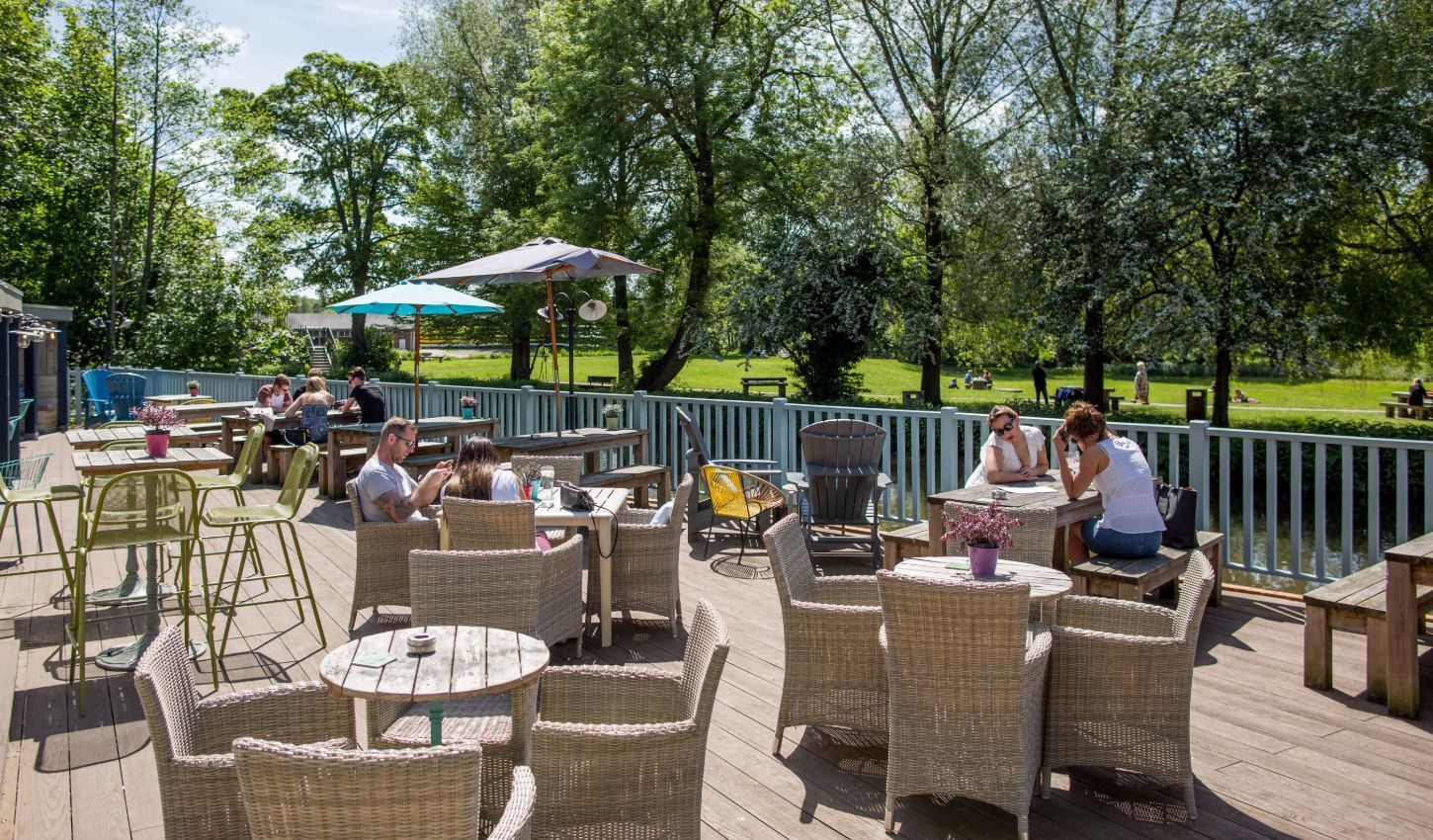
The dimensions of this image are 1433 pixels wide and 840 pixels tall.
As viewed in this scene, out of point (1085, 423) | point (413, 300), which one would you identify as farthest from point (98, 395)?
point (1085, 423)

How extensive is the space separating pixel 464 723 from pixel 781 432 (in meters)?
5.47

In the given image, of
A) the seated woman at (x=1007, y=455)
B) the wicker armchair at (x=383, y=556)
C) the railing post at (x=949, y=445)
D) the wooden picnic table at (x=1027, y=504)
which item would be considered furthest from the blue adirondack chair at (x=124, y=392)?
the wooden picnic table at (x=1027, y=504)

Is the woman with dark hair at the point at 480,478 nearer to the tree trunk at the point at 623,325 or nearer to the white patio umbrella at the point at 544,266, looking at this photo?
the white patio umbrella at the point at 544,266

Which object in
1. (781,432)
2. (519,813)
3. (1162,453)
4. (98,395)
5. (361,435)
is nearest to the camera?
(519,813)

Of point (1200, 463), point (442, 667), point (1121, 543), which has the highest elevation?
point (1200, 463)

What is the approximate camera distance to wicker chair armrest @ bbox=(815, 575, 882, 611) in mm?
3924

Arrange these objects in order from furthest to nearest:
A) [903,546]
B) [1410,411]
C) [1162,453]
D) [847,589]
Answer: [1410,411], [1162,453], [903,546], [847,589]

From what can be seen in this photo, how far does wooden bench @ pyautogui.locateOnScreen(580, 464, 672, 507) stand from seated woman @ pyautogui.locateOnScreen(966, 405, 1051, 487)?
2.92m

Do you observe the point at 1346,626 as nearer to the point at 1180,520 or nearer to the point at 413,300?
the point at 1180,520

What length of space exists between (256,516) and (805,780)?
314 centimetres

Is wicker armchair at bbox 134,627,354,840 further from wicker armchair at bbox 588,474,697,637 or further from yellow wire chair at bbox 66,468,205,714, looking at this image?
wicker armchair at bbox 588,474,697,637

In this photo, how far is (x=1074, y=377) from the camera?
42.0m

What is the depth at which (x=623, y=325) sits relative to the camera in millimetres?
20547

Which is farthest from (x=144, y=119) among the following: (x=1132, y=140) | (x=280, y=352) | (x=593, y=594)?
(x=593, y=594)
